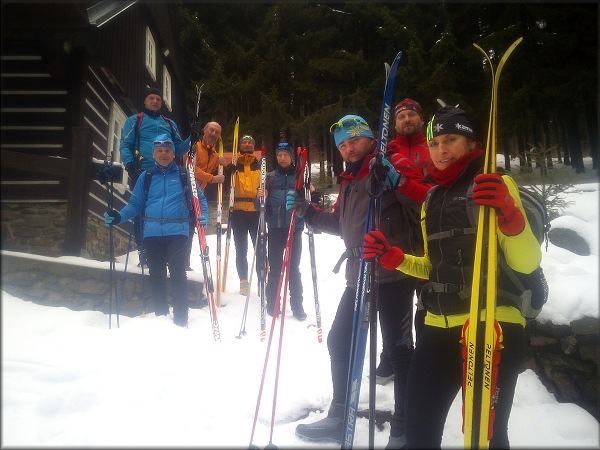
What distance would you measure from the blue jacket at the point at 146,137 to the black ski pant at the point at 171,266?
1492mm

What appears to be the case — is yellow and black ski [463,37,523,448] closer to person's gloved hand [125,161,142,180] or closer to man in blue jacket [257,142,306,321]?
man in blue jacket [257,142,306,321]

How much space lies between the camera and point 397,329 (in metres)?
2.56

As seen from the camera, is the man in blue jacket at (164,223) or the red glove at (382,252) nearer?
the red glove at (382,252)

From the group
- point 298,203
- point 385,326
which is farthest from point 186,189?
point 385,326

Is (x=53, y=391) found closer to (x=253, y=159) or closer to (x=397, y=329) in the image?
(x=397, y=329)

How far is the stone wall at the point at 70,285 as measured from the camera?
464 centimetres

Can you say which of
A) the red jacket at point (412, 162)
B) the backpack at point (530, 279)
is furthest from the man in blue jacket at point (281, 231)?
the backpack at point (530, 279)

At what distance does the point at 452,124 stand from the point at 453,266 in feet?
2.59

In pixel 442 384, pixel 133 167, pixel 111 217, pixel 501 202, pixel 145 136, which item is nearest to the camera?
pixel 501 202

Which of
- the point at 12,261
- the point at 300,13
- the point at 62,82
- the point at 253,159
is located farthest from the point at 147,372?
the point at 300,13

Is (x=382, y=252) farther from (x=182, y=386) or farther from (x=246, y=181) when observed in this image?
(x=246, y=181)

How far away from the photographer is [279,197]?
18.4ft

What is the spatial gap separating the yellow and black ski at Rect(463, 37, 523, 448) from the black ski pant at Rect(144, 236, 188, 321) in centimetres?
325

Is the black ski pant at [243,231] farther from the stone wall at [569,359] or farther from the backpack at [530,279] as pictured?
the backpack at [530,279]
